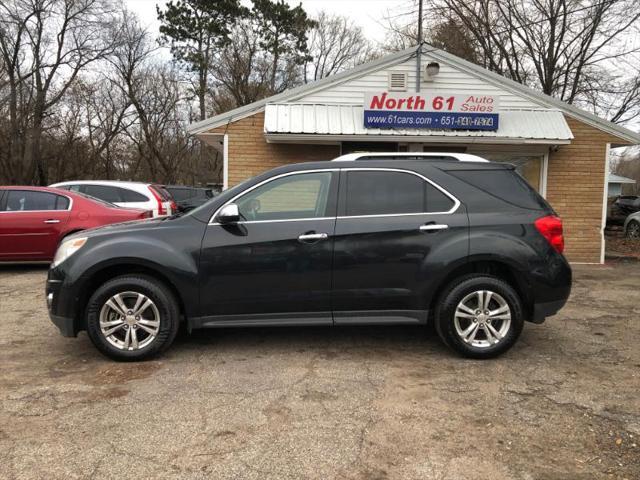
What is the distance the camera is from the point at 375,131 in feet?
31.8

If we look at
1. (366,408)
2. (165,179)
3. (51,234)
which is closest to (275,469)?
(366,408)

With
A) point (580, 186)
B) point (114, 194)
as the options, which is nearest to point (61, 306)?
point (114, 194)

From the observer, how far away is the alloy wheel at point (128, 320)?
14.1ft

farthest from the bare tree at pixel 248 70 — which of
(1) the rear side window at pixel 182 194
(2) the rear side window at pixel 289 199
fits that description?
(2) the rear side window at pixel 289 199

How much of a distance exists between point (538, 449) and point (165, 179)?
3527cm

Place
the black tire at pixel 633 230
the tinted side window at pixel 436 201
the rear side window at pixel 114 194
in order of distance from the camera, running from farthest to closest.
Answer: the black tire at pixel 633 230
the rear side window at pixel 114 194
the tinted side window at pixel 436 201

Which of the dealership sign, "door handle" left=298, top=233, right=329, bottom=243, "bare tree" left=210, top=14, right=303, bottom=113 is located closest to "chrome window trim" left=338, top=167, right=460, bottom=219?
"door handle" left=298, top=233, right=329, bottom=243

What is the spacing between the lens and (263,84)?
1289 inches

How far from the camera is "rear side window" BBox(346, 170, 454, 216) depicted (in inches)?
176

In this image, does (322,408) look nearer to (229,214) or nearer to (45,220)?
(229,214)

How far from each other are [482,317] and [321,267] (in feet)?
4.87

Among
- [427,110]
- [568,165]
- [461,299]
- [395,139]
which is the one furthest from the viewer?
[568,165]

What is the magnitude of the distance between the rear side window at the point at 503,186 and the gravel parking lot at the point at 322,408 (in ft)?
4.67

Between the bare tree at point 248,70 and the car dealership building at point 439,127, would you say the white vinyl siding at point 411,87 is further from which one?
the bare tree at point 248,70
